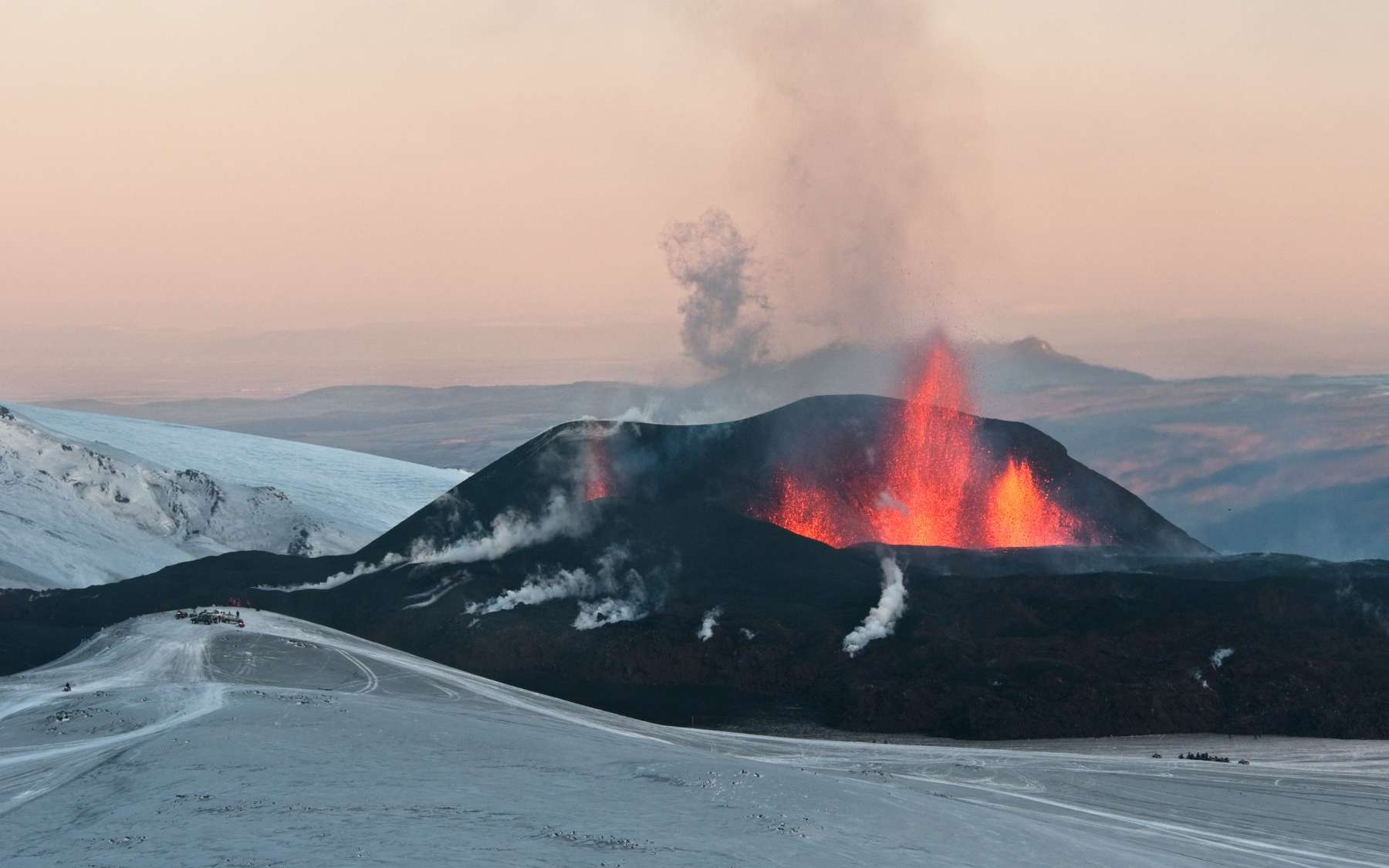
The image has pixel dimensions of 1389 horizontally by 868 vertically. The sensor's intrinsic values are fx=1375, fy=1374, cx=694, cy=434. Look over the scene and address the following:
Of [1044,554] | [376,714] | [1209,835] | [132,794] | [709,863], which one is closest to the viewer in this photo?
[709,863]

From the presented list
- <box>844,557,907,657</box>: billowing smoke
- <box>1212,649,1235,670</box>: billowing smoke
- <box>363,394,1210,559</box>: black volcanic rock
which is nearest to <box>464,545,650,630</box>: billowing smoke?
<box>363,394,1210,559</box>: black volcanic rock

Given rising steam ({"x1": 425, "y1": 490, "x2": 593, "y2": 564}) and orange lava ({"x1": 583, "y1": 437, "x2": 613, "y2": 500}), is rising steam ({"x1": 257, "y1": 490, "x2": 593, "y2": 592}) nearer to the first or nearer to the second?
rising steam ({"x1": 425, "y1": 490, "x2": 593, "y2": 564})

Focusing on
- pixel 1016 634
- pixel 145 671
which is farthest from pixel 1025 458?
pixel 145 671

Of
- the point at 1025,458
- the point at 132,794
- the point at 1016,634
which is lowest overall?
the point at 132,794

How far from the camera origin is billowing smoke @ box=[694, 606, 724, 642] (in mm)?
143750

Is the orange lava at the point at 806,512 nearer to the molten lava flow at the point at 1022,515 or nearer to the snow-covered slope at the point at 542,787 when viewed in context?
the molten lava flow at the point at 1022,515

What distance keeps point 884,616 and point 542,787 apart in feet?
231

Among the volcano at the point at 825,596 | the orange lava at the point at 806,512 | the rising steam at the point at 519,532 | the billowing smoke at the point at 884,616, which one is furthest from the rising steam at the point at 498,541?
the billowing smoke at the point at 884,616

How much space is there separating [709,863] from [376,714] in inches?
1980

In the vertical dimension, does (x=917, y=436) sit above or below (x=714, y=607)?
above

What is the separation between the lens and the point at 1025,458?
7594 inches

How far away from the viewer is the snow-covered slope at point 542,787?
216 ft

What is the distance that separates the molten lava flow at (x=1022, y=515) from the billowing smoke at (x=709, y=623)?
51.0 metres

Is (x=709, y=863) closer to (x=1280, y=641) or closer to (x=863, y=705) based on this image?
(x=863, y=705)
